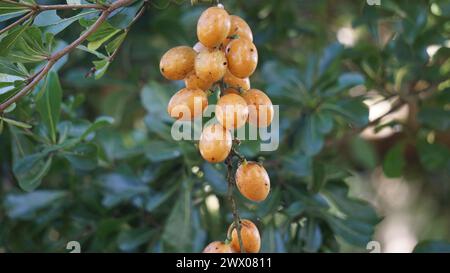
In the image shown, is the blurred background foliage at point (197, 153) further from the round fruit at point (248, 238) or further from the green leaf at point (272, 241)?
the round fruit at point (248, 238)

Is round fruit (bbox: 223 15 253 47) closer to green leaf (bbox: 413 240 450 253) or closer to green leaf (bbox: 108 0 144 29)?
green leaf (bbox: 108 0 144 29)

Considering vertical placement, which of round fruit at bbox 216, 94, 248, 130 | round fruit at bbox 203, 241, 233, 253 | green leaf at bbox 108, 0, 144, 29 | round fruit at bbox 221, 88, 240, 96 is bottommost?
round fruit at bbox 203, 241, 233, 253

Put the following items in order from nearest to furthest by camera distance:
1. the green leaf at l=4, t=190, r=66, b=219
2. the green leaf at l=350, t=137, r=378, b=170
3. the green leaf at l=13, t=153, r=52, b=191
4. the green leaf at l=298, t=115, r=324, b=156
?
the green leaf at l=13, t=153, r=52, b=191, the green leaf at l=298, t=115, r=324, b=156, the green leaf at l=4, t=190, r=66, b=219, the green leaf at l=350, t=137, r=378, b=170

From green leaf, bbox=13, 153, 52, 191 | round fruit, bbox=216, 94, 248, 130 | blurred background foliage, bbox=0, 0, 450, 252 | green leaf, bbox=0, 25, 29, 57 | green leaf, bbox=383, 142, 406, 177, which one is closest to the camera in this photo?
round fruit, bbox=216, 94, 248, 130

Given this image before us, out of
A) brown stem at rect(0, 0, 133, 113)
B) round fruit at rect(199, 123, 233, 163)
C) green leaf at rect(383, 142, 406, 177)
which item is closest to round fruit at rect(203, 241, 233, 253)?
round fruit at rect(199, 123, 233, 163)

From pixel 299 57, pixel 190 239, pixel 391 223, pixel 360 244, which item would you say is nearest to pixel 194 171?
pixel 190 239

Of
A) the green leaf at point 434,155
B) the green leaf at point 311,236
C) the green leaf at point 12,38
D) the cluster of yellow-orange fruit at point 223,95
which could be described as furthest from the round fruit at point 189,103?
the green leaf at point 434,155
